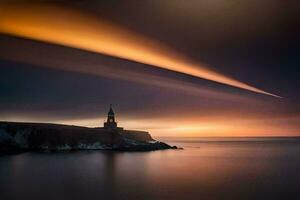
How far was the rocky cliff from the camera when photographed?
94.4m

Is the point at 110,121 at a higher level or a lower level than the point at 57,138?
higher

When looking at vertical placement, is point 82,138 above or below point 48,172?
above

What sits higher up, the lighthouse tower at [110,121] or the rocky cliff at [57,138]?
the lighthouse tower at [110,121]

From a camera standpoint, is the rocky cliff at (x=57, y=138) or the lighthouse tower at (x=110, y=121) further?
the lighthouse tower at (x=110, y=121)

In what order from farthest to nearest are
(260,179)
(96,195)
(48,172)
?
(48,172) < (260,179) < (96,195)

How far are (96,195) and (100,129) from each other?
3041 inches

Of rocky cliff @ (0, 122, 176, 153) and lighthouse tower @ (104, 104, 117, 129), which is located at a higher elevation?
lighthouse tower @ (104, 104, 117, 129)

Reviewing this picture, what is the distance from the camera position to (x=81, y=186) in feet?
127

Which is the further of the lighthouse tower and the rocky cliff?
the lighthouse tower

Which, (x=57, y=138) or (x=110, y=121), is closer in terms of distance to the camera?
(x=57, y=138)

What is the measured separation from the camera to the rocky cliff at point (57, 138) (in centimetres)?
9444

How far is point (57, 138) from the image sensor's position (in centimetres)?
10069

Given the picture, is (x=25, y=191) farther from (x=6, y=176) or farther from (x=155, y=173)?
Result: (x=155, y=173)

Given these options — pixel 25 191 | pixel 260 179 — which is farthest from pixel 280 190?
pixel 25 191
